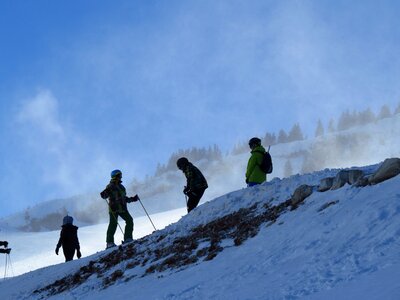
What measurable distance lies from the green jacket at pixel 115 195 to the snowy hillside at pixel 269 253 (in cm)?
216

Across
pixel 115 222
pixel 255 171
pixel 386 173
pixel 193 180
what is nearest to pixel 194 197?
pixel 193 180

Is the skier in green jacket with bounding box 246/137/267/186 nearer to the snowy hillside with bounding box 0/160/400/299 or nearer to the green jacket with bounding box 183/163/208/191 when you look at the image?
the snowy hillside with bounding box 0/160/400/299

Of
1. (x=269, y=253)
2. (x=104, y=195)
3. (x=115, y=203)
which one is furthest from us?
(x=115, y=203)

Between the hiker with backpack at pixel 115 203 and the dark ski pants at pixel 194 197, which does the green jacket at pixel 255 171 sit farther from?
the hiker with backpack at pixel 115 203

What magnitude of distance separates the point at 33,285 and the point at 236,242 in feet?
24.6

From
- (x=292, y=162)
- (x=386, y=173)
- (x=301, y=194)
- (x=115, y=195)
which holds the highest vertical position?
(x=292, y=162)

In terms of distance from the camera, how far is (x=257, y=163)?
14086 millimetres

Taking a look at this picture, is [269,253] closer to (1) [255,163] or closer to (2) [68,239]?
(1) [255,163]

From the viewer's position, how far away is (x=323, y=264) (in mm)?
6133

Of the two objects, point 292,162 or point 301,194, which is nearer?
point 301,194

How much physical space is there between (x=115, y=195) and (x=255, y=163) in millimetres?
4681

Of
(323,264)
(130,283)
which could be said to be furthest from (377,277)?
(130,283)

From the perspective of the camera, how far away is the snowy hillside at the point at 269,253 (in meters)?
5.64

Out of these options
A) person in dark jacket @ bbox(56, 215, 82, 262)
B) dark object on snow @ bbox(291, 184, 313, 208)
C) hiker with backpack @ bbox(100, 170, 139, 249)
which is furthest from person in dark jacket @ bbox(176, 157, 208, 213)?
dark object on snow @ bbox(291, 184, 313, 208)
